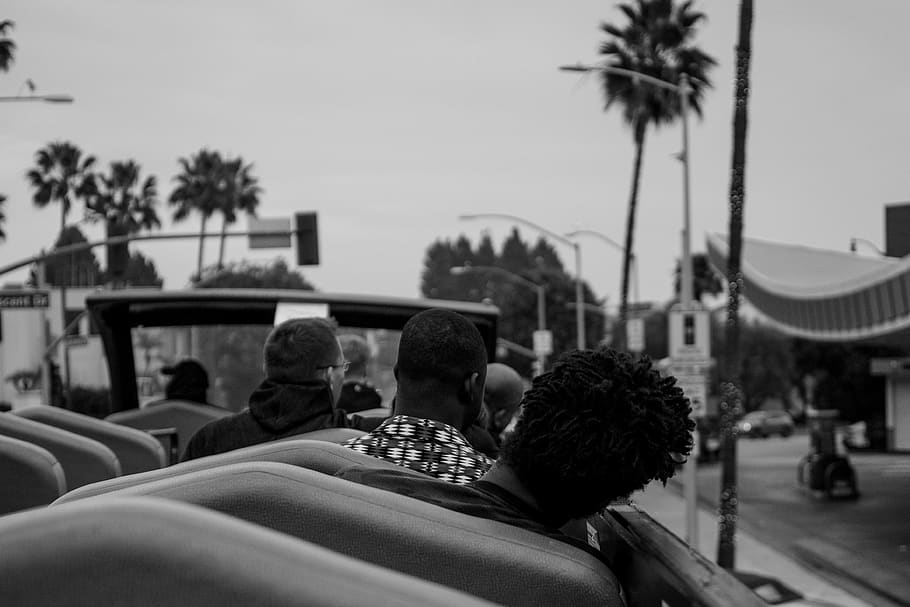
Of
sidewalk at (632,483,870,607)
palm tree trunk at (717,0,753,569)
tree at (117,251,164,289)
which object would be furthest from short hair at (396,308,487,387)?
tree at (117,251,164,289)

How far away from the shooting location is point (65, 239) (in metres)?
54.2

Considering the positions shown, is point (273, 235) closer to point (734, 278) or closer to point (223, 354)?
point (734, 278)

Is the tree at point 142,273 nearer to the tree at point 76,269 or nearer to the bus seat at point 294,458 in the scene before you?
the tree at point 76,269

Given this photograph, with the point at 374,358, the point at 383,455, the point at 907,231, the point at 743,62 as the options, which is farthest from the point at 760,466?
the point at 383,455

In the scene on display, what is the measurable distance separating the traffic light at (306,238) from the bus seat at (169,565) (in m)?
26.5

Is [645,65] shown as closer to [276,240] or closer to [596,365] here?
[276,240]

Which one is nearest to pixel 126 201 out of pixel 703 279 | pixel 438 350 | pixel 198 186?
pixel 198 186

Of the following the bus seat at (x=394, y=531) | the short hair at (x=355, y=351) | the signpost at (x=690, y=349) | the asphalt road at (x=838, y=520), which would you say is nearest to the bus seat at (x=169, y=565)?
the bus seat at (x=394, y=531)

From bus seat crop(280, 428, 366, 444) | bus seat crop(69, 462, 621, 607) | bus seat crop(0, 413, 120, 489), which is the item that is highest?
bus seat crop(69, 462, 621, 607)

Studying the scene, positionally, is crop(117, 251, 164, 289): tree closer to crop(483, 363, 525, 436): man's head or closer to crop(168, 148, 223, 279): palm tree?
crop(168, 148, 223, 279): palm tree

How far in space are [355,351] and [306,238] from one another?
22211mm

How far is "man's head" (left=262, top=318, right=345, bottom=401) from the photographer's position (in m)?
4.14

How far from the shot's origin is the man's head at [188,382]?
6.04m

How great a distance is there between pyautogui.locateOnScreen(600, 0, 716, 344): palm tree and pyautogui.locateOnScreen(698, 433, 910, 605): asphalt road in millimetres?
10703
